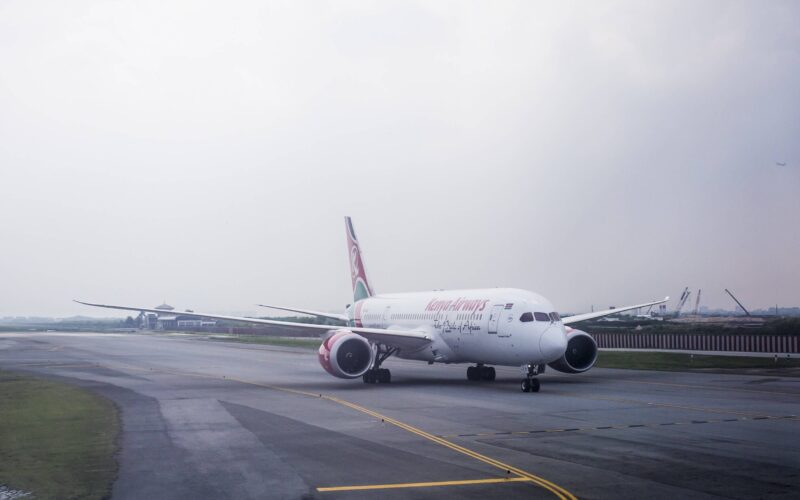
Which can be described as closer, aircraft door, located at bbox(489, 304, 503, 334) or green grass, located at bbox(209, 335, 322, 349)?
aircraft door, located at bbox(489, 304, 503, 334)

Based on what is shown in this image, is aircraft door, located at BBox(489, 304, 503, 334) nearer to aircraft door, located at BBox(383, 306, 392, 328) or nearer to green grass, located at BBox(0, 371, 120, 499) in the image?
aircraft door, located at BBox(383, 306, 392, 328)

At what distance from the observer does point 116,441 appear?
19.0 m

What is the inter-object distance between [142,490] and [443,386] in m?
21.8

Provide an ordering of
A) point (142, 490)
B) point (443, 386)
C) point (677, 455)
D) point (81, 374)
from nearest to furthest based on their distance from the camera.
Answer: point (142, 490)
point (677, 455)
point (443, 386)
point (81, 374)

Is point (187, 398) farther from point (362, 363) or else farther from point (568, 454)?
point (568, 454)

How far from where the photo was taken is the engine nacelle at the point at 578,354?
35.7m

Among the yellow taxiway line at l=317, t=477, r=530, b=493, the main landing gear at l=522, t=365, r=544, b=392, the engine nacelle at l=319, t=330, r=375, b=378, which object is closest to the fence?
the main landing gear at l=522, t=365, r=544, b=392

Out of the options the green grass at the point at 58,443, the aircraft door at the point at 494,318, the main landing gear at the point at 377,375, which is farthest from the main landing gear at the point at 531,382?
the green grass at the point at 58,443

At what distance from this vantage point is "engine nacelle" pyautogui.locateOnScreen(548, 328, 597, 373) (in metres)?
35.7

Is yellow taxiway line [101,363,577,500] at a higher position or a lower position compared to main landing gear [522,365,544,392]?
lower

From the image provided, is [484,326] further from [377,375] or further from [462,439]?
[462,439]

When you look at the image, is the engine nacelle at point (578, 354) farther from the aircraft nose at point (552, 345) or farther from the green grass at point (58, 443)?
the green grass at point (58, 443)

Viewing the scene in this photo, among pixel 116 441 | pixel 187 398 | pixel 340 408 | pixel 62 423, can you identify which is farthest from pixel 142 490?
pixel 187 398

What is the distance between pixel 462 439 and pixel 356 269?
32871 mm
